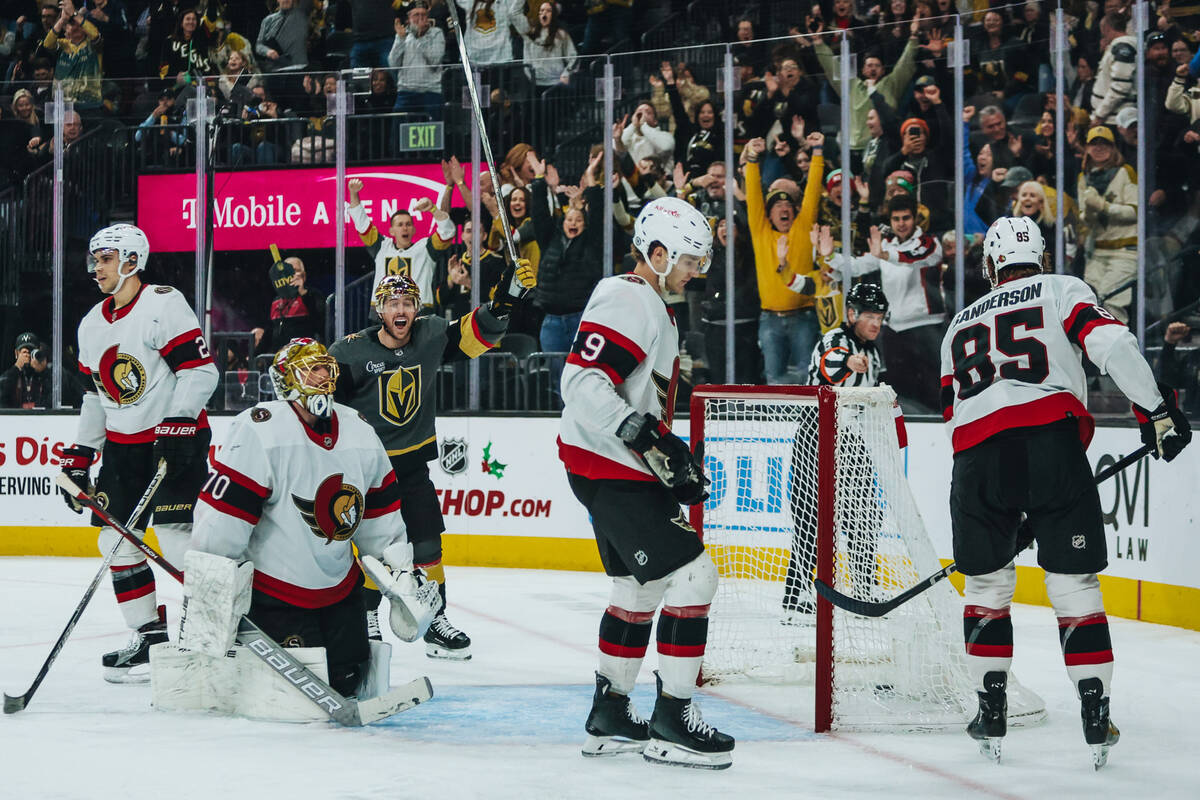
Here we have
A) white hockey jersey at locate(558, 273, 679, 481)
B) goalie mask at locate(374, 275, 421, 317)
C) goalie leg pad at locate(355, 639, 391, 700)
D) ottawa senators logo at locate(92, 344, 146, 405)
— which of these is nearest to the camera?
white hockey jersey at locate(558, 273, 679, 481)

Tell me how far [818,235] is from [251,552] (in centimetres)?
406

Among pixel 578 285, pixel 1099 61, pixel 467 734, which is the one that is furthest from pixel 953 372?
pixel 578 285

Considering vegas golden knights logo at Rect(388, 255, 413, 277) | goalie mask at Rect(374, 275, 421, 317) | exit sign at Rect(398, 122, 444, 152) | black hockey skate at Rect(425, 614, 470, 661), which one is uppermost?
exit sign at Rect(398, 122, 444, 152)

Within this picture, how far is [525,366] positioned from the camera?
7180mm

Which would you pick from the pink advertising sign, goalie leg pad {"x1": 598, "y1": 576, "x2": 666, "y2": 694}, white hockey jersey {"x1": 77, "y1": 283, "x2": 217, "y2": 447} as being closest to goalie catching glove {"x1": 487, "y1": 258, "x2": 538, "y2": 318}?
white hockey jersey {"x1": 77, "y1": 283, "x2": 217, "y2": 447}

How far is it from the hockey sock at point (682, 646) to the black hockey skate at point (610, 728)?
0.15m

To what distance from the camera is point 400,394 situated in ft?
14.9

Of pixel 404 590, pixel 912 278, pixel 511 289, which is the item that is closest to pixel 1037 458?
pixel 404 590

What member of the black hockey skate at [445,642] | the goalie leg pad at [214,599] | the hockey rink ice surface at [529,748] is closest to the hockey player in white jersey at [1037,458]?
the hockey rink ice surface at [529,748]

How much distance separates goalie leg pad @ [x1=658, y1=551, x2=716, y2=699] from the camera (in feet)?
9.78

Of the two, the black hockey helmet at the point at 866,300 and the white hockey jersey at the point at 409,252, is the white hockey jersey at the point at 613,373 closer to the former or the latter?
the black hockey helmet at the point at 866,300

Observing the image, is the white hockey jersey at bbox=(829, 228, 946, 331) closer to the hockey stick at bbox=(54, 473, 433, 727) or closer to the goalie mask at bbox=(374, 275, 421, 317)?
the goalie mask at bbox=(374, 275, 421, 317)

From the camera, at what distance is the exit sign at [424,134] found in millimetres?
7574

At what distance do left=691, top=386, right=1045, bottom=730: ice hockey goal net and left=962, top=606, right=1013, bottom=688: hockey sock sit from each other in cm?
38
